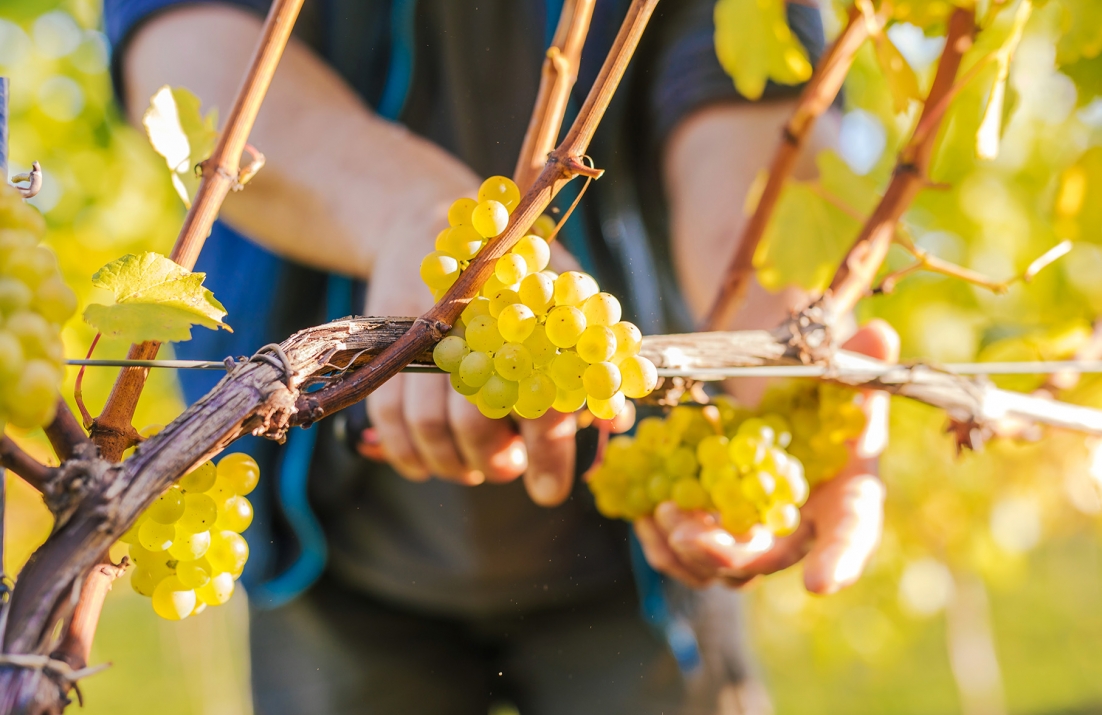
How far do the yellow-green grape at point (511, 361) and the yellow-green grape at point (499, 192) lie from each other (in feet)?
0.24

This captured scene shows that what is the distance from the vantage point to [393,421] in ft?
1.83

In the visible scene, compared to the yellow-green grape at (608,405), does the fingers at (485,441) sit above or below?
above

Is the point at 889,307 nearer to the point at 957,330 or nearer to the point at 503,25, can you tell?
the point at 957,330

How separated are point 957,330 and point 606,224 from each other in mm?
1614

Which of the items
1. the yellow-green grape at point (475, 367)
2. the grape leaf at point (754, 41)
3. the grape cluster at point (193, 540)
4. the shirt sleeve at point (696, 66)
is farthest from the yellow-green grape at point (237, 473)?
the shirt sleeve at point (696, 66)

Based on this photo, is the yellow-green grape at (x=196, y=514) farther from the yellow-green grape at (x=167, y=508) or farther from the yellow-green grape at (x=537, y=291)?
the yellow-green grape at (x=537, y=291)

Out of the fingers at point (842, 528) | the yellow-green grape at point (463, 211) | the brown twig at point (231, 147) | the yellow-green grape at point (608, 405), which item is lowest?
the fingers at point (842, 528)

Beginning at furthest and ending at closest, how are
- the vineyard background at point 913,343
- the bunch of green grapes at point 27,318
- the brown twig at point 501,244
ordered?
the vineyard background at point 913,343 < the brown twig at point 501,244 < the bunch of green grapes at point 27,318

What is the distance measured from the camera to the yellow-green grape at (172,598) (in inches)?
12.9

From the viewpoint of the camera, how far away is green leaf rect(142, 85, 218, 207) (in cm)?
40

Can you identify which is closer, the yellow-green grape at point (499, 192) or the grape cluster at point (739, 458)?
the yellow-green grape at point (499, 192)

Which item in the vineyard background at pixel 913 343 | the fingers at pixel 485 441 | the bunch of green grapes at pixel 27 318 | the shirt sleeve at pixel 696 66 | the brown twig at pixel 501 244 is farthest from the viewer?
the vineyard background at pixel 913 343

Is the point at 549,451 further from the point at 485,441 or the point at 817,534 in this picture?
the point at 817,534

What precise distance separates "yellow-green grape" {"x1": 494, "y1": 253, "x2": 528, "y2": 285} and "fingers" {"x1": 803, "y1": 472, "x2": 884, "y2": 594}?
1.08 ft
